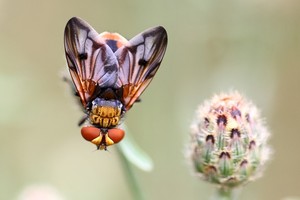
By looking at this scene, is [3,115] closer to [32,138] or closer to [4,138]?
[4,138]

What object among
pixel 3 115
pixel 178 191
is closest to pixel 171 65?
pixel 178 191

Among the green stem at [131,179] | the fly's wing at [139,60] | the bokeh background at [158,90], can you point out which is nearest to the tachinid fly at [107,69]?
the fly's wing at [139,60]

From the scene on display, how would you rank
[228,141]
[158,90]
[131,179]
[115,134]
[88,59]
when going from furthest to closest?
[158,90], [131,179], [228,141], [115,134], [88,59]

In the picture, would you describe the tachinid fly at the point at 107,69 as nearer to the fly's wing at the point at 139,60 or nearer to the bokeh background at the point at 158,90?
the fly's wing at the point at 139,60

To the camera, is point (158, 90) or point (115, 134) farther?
point (158, 90)

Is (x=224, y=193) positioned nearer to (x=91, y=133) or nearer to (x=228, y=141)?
(x=228, y=141)

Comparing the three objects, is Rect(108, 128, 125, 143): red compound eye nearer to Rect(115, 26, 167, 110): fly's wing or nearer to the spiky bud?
Rect(115, 26, 167, 110): fly's wing

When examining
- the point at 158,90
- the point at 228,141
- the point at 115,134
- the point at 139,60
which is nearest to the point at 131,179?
the point at 115,134
